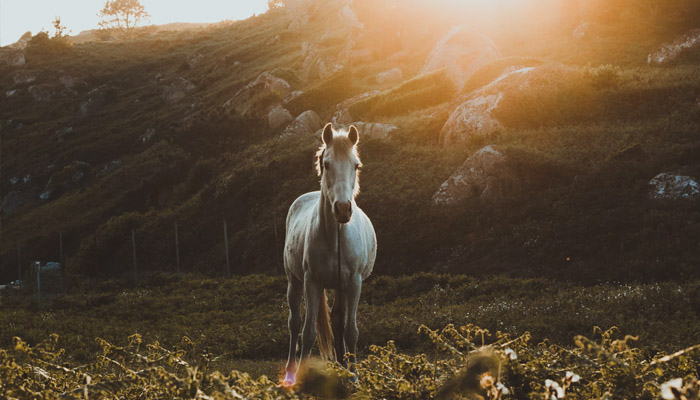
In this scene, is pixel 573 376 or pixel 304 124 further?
pixel 304 124

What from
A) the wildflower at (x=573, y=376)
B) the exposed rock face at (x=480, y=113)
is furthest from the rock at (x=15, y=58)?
the wildflower at (x=573, y=376)

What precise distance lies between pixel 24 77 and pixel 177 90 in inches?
1249

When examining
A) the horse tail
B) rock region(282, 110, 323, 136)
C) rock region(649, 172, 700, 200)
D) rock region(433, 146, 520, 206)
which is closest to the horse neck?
the horse tail

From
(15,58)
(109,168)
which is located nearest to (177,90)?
(109,168)

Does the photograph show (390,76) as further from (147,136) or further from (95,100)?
(95,100)

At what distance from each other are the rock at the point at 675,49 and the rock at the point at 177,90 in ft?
171

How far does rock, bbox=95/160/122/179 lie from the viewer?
51531 mm

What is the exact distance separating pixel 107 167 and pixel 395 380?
5353cm

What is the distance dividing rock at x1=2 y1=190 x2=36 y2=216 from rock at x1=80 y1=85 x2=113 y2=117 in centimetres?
1979

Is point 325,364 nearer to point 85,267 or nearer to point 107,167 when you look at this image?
point 85,267

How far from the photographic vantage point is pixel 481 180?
2308 cm

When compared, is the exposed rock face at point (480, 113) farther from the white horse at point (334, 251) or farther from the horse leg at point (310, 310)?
the horse leg at point (310, 310)

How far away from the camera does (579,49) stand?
43.1 m

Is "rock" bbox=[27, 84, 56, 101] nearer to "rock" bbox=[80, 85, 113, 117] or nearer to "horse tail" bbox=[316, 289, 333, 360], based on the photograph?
"rock" bbox=[80, 85, 113, 117]
